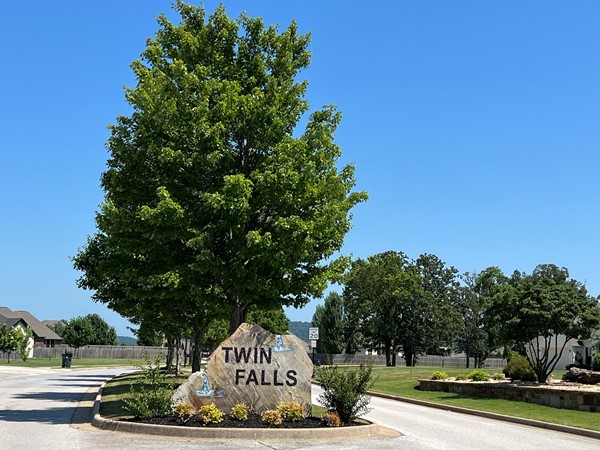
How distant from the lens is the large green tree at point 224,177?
1795 centimetres

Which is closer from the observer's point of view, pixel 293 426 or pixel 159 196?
pixel 293 426

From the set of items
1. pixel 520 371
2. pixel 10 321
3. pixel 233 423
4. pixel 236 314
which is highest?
pixel 10 321

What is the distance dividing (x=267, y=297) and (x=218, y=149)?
437 centimetres

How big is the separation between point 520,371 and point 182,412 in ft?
61.4

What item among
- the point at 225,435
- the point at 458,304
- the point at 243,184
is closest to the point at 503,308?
the point at 243,184

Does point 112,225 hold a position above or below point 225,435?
above

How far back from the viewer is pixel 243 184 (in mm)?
17344

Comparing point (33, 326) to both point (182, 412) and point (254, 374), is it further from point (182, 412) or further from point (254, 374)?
point (182, 412)

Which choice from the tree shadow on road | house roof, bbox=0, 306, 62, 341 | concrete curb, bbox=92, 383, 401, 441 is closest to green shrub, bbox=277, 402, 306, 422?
concrete curb, bbox=92, 383, 401, 441

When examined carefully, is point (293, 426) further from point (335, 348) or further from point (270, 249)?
point (335, 348)

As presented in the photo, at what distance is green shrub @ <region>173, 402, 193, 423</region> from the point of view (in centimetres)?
1545

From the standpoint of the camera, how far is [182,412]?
15461 millimetres

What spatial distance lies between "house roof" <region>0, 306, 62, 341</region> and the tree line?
1613 inches

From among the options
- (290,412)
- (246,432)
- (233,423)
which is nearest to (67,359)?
(233,423)
